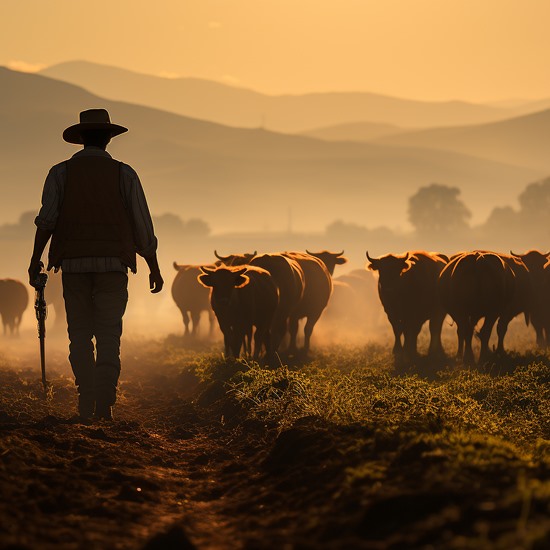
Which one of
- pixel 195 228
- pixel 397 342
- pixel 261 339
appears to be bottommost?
pixel 397 342

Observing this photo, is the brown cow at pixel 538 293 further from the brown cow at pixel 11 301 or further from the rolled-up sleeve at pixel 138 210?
the brown cow at pixel 11 301

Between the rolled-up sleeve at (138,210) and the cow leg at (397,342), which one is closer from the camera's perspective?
the rolled-up sleeve at (138,210)

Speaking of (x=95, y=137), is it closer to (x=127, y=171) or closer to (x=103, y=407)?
(x=127, y=171)

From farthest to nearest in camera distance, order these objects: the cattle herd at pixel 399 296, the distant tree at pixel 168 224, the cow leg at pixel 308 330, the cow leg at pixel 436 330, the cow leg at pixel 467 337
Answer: the distant tree at pixel 168 224, the cow leg at pixel 308 330, the cow leg at pixel 436 330, the cow leg at pixel 467 337, the cattle herd at pixel 399 296

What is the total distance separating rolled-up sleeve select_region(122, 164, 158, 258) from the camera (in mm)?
8734

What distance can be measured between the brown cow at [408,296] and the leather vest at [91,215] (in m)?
9.59

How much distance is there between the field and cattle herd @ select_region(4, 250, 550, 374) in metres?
3.88

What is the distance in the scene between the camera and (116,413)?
1061 centimetres

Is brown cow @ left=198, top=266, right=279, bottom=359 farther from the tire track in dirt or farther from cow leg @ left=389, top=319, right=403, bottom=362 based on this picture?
the tire track in dirt

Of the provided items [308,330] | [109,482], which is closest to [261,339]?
[308,330]

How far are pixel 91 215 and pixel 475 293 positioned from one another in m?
10.1

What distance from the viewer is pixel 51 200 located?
340 inches

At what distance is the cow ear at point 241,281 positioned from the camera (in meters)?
14.4

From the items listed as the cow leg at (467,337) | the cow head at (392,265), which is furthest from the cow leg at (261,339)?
the cow leg at (467,337)
